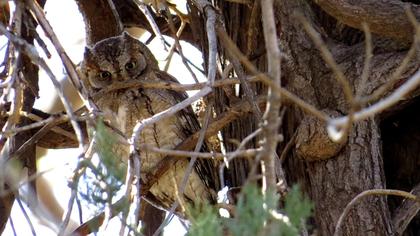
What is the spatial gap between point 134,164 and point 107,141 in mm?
500

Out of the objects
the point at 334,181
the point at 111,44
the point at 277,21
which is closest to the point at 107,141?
the point at 334,181

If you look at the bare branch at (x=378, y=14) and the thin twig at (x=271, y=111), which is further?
the bare branch at (x=378, y=14)

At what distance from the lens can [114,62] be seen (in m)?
3.66

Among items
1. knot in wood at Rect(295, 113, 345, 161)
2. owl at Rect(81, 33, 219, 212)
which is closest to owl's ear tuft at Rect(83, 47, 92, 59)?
owl at Rect(81, 33, 219, 212)

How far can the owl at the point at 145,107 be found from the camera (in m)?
3.54

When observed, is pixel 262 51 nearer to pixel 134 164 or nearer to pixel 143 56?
pixel 143 56

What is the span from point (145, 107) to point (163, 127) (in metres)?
0.13

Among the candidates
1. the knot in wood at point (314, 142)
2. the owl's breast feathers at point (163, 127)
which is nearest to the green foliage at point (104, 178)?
the knot in wood at point (314, 142)

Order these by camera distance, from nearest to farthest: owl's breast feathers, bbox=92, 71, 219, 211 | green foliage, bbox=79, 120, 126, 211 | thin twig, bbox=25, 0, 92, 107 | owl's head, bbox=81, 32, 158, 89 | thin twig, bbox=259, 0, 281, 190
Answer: thin twig, bbox=259, 0, 281, 190 → green foliage, bbox=79, 120, 126, 211 → thin twig, bbox=25, 0, 92, 107 → owl's breast feathers, bbox=92, 71, 219, 211 → owl's head, bbox=81, 32, 158, 89

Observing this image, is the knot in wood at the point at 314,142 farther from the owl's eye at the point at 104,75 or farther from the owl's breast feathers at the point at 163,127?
the owl's eye at the point at 104,75

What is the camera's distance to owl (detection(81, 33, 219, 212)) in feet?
11.6

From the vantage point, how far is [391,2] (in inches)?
115

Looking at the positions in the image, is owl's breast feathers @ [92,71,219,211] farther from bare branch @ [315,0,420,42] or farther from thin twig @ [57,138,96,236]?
thin twig @ [57,138,96,236]

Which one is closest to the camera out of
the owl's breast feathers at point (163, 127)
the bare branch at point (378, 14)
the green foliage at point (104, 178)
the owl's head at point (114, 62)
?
the green foliage at point (104, 178)
